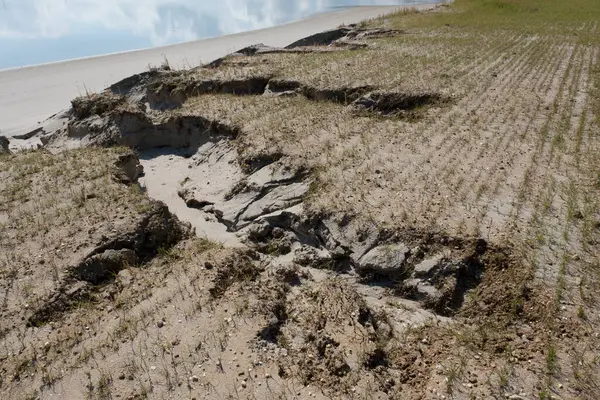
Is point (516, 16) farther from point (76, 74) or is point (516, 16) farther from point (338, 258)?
point (338, 258)

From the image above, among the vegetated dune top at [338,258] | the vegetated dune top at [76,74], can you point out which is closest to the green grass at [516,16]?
the vegetated dune top at [76,74]

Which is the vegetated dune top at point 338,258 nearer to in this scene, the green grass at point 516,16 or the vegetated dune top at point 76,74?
the vegetated dune top at point 76,74

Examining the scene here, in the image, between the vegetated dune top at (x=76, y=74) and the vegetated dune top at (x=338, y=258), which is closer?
the vegetated dune top at (x=338, y=258)

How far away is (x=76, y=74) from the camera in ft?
81.9

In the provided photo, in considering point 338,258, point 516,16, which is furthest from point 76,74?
point 516,16

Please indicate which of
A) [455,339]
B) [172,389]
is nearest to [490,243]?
[455,339]

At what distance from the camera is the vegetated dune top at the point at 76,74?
20.2 metres

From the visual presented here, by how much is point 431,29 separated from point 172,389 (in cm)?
2558

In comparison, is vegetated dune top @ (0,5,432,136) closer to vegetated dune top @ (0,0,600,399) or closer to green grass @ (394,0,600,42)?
vegetated dune top @ (0,0,600,399)

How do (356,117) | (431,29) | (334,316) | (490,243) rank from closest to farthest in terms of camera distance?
(334,316), (490,243), (356,117), (431,29)

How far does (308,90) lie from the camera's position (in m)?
15.0

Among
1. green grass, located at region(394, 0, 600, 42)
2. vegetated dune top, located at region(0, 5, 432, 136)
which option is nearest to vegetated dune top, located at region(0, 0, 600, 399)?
vegetated dune top, located at region(0, 5, 432, 136)

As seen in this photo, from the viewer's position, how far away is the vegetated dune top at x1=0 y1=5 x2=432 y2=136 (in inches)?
797

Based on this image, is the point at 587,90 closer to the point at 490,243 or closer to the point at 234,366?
the point at 490,243
